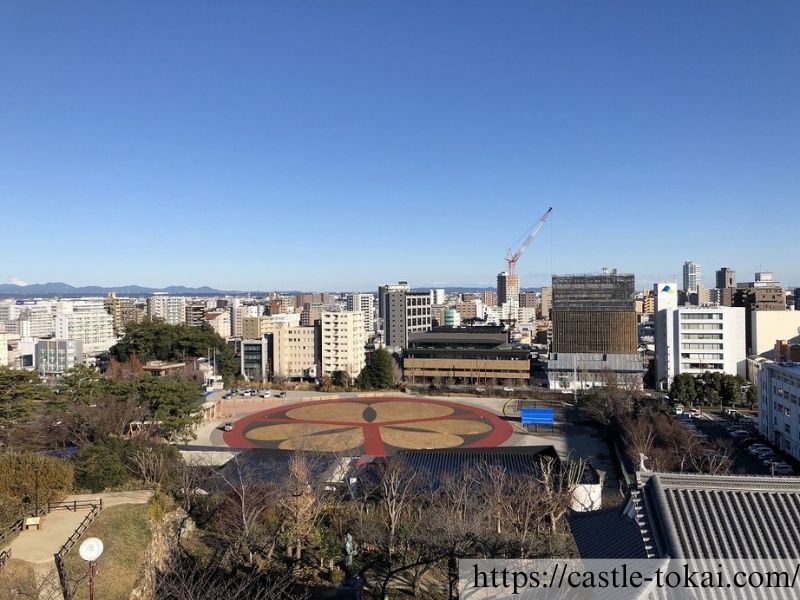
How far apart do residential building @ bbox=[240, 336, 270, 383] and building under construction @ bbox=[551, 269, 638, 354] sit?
2774cm

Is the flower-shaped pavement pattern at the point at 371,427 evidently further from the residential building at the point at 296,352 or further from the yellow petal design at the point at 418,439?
the residential building at the point at 296,352

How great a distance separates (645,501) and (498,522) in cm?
769

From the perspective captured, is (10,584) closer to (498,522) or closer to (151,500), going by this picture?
(151,500)

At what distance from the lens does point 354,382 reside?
47594mm

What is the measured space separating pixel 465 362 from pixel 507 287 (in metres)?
85.5

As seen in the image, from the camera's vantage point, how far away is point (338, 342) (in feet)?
164

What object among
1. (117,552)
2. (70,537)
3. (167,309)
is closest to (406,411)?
(117,552)

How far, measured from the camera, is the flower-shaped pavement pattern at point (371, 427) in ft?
94.9

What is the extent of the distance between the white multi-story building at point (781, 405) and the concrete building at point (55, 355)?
192 ft

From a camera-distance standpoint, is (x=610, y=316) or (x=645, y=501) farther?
(x=610, y=316)

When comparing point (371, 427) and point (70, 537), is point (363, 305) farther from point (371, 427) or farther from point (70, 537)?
point (70, 537)

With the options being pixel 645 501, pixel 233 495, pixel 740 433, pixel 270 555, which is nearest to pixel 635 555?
pixel 645 501

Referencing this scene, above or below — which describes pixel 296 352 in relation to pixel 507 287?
below

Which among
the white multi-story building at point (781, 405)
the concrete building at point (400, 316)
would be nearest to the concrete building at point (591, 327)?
the white multi-story building at point (781, 405)
